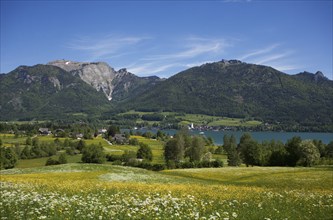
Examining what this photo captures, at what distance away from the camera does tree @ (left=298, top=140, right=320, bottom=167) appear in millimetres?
82562

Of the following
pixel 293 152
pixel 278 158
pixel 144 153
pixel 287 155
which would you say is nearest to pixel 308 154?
pixel 293 152

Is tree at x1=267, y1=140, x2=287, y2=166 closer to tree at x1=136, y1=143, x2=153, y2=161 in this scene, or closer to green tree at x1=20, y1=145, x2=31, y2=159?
tree at x1=136, y1=143, x2=153, y2=161

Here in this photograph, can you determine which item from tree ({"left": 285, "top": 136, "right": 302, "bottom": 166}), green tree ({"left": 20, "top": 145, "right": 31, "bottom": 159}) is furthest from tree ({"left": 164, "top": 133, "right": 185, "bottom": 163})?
green tree ({"left": 20, "top": 145, "right": 31, "bottom": 159})

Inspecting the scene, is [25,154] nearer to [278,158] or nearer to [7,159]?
[7,159]

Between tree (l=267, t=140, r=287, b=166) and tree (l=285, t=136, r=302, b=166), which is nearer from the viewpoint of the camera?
tree (l=285, t=136, r=302, b=166)

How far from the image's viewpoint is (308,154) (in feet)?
273

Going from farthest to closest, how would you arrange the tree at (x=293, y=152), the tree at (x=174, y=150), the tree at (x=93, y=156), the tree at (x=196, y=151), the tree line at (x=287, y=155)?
the tree at (x=196, y=151), the tree at (x=174, y=150), the tree at (x=93, y=156), the tree at (x=293, y=152), the tree line at (x=287, y=155)

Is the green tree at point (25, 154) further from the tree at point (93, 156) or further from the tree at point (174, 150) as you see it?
the tree at point (174, 150)

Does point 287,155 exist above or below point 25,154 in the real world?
above

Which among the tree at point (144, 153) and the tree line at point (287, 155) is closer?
the tree line at point (287, 155)

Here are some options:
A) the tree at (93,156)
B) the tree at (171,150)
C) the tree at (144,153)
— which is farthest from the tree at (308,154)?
the tree at (93,156)

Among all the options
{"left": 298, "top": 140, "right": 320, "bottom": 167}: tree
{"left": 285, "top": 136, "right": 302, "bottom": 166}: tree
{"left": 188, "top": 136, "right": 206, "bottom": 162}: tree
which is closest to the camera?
{"left": 298, "top": 140, "right": 320, "bottom": 167}: tree

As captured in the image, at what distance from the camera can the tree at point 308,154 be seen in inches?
3250

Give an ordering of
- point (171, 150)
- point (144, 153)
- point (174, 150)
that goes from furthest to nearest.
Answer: point (144, 153) < point (171, 150) < point (174, 150)
